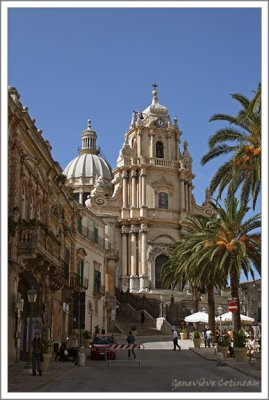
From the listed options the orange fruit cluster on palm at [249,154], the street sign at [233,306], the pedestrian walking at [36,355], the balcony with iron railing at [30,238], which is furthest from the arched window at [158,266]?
the pedestrian walking at [36,355]

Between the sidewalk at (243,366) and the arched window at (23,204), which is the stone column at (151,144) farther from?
the arched window at (23,204)

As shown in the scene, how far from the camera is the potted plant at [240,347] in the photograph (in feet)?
93.0

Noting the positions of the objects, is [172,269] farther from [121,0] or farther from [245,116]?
[121,0]

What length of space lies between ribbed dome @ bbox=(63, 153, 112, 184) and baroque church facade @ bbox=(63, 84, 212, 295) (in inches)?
833

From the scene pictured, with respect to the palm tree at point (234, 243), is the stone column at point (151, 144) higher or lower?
higher

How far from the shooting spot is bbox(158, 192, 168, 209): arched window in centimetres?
7106

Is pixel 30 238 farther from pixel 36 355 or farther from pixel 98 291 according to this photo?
pixel 98 291

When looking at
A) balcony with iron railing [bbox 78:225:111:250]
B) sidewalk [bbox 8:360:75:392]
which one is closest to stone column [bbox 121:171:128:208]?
balcony with iron railing [bbox 78:225:111:250]

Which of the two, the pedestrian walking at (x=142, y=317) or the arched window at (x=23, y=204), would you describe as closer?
the arched window at (x=23, y=204)

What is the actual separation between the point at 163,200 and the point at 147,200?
1.95m

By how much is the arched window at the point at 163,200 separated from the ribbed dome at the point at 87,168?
992 inches

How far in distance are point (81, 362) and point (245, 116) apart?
465 inches

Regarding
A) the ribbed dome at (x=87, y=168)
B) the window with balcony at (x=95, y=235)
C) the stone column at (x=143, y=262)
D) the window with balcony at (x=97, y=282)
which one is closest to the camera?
the window with balcony at (x=97, y=282)

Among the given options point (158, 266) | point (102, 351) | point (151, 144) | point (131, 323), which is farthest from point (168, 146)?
point (102, 351)
